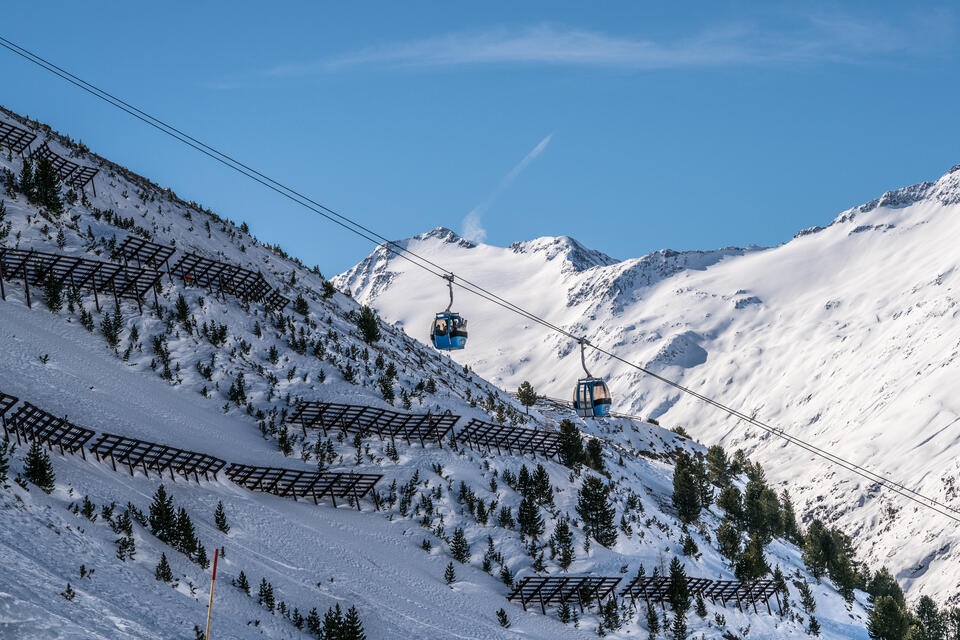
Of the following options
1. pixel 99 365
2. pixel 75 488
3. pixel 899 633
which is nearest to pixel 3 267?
pixel 99 365

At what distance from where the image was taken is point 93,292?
154 feet

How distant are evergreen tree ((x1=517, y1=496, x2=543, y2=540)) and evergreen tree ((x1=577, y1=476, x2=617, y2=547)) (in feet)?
11.8

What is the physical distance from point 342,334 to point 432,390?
7.83 metres

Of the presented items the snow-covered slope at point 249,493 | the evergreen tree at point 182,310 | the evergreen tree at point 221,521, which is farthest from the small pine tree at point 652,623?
the evergreen tree at point 182,310

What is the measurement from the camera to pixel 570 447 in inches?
2194

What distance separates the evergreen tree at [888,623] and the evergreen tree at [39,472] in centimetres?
5584

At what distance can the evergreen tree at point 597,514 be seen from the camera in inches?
1822

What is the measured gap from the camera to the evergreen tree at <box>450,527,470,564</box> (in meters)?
39.9

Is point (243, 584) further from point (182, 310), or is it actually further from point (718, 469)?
point (718, 469)

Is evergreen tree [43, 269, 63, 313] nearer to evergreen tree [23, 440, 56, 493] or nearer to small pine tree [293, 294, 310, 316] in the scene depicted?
small pine tree [293, 294, 310, 316]

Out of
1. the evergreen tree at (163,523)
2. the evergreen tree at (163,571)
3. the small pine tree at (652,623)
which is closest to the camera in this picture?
the evergreen tree at (163,571)

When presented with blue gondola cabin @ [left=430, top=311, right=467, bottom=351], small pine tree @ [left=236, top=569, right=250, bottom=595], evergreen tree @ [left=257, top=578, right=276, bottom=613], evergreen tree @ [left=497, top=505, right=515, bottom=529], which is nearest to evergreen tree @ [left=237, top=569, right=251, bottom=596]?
small pine tree @ [left=236, top=569, right=250, bottom=595]

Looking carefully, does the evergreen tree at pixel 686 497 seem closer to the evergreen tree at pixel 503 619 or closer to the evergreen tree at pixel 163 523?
the evergreen tree at pixel 503 619

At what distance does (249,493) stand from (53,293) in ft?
53.3
